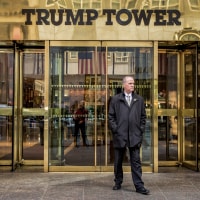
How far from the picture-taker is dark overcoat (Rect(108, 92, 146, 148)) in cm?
790

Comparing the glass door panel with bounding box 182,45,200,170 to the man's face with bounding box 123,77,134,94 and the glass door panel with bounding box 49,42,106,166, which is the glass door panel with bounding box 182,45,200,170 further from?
the man's face with bounding box 123,77,134,94

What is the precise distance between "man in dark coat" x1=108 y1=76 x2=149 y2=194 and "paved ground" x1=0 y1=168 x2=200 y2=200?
413 millimetres

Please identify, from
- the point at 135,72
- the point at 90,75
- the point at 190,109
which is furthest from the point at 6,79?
the point at 190,109

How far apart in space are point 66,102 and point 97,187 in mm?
2561

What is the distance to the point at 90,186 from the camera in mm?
8484

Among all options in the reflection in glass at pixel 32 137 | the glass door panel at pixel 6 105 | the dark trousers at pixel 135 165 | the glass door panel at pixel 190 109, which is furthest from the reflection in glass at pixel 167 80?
the glass door panel at pixel 6 105

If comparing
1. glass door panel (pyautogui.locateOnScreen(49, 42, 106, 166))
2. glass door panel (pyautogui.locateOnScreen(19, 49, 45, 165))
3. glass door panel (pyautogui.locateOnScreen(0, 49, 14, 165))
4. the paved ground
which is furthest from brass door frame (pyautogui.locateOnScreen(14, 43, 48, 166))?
the paved ground

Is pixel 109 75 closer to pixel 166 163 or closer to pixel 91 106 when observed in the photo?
pixel 91 106

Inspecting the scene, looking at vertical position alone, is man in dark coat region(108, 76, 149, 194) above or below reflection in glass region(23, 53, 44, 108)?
below

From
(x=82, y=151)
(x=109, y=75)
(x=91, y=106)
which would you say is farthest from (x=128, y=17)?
(x=82, y=151)

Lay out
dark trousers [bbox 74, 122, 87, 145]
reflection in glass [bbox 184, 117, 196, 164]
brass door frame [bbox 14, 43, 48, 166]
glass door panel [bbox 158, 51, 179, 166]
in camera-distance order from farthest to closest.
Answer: glass door panel [bbox 158, 51, 179, 166] < brass door frame [bbox 14, 43, 48, 166] < reflection in glass [bbox 184, 117, 196, 164] < dark trousers [bbox 74, 122, 87, 145]

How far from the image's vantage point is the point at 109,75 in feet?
33.4

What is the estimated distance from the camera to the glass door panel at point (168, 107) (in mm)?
11062

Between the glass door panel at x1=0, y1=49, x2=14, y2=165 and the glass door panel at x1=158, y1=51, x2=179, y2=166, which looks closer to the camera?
the glass door panel at x1=0, y1=49, x2=14, y2=165
